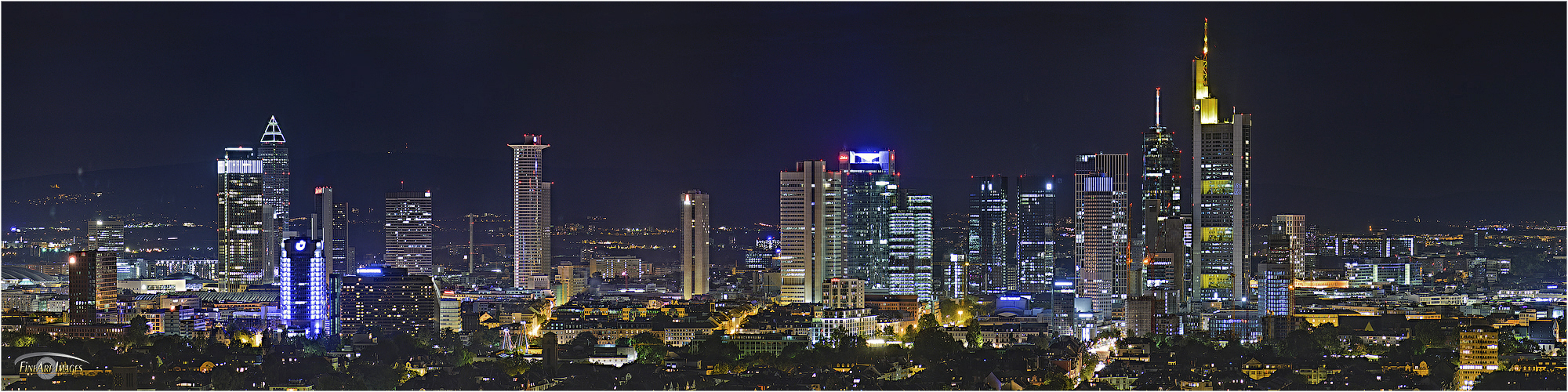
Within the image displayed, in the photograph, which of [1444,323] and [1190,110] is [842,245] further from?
[1444,323]

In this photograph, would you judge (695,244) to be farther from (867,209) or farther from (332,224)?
(332,224)

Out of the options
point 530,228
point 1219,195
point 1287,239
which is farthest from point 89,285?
point 1287,239

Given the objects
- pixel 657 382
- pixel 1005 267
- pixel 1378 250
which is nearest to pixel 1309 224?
pixel 1378 250

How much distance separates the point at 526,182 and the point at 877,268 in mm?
6665

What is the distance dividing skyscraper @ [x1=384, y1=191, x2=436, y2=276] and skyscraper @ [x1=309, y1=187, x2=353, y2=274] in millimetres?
1356

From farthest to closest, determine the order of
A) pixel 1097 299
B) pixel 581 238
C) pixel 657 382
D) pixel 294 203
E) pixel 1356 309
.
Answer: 1. pixel 581 238
2. pixel 294 203
3. pixel 1097 299
4. pixel 1356 309
5. pixel 657 382

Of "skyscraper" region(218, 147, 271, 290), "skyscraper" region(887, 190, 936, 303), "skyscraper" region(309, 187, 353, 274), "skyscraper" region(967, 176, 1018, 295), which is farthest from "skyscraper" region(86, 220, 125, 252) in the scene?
"skyscraper" region(967, 176, 1018, 295)

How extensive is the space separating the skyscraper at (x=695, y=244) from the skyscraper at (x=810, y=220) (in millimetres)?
2260

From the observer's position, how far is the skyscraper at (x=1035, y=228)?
2994cm

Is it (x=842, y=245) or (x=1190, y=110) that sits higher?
(x=1190, y=110)

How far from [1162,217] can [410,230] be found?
1350cm

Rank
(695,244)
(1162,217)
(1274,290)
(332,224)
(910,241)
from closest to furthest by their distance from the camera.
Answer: (1274,290) → (1162,217) → (910,241) → (332,224) → (695,244)

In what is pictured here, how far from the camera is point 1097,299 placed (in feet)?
86.1

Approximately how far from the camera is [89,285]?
23.8 m
